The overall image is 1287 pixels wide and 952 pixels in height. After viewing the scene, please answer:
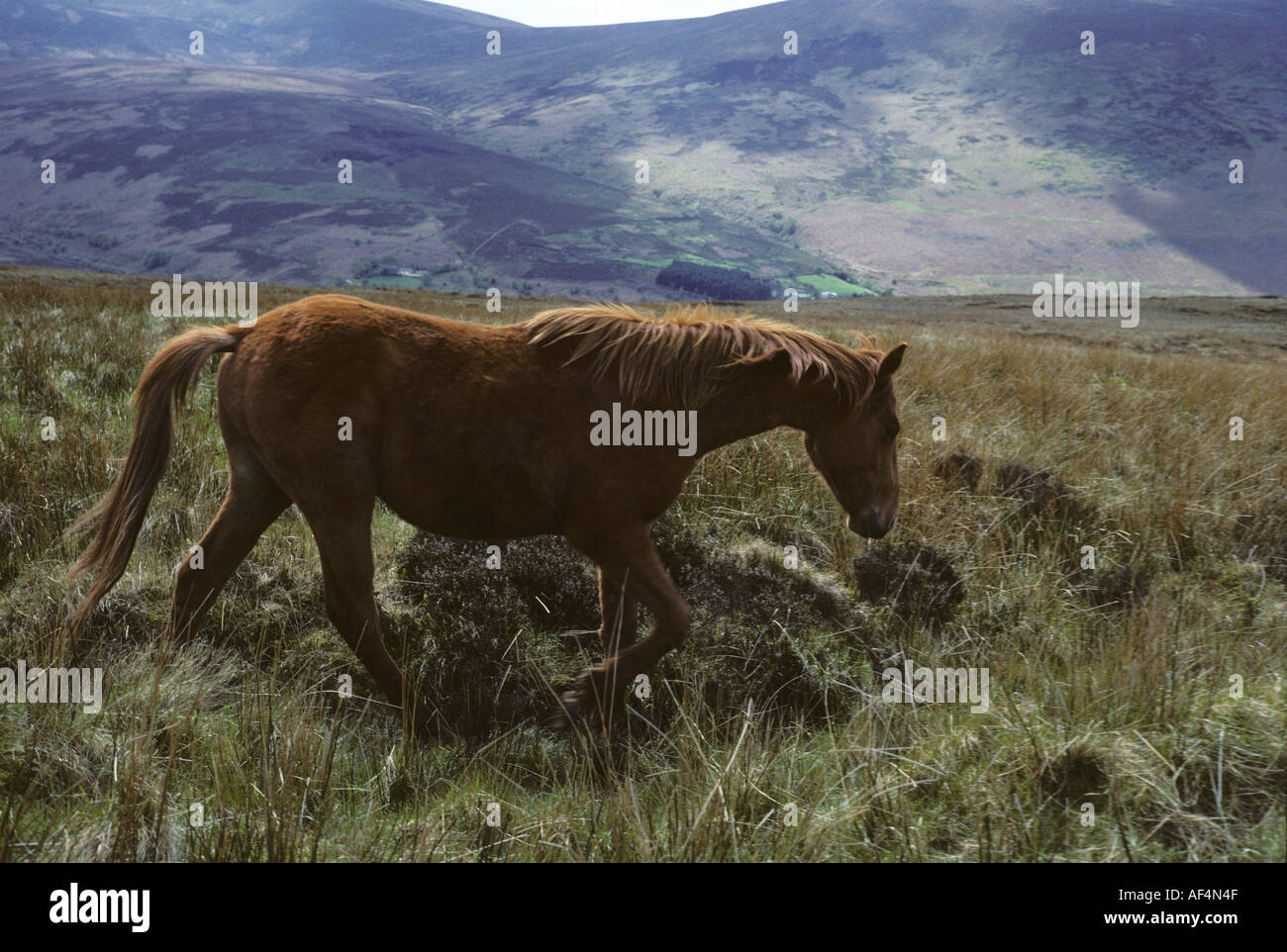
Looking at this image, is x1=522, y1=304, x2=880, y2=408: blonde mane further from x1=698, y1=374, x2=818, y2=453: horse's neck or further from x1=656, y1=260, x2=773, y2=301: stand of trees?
x1=656, y1=260, x2=773, y2=301: stand of trees

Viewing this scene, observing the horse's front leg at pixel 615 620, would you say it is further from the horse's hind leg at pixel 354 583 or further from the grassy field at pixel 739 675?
the horse's hind leg at pixel 354 583

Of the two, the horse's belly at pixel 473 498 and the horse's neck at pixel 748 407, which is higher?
the horse's neck at pixel 748 407

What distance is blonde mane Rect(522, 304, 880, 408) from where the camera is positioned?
10.8 feet

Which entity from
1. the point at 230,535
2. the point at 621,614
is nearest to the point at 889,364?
the point at 621,614

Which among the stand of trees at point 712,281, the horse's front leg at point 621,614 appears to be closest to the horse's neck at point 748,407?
the horse's front leg at point 621,614

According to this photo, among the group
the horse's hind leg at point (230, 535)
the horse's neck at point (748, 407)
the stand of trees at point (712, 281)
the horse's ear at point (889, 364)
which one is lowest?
the horse's hind leg at point (230, 535)

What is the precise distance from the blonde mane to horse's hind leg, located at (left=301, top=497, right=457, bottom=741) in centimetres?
99

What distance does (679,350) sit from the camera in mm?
3355

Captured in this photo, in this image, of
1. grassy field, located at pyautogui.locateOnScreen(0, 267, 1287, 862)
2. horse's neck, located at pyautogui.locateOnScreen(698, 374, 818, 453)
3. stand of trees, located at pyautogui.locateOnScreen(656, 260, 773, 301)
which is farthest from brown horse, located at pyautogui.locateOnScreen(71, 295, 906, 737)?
stand of trees, located at pyautogui.locateOnScreen(656, 260, 773, 301)

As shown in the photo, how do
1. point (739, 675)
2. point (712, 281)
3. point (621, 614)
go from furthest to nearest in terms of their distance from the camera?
point (712, 281) → point (739, 675) → point (621, 614)

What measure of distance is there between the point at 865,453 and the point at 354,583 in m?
2.10

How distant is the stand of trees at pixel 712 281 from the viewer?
161m

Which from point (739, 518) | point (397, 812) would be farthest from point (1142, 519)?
point (397, 812)

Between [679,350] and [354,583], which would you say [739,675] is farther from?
[354,583]
